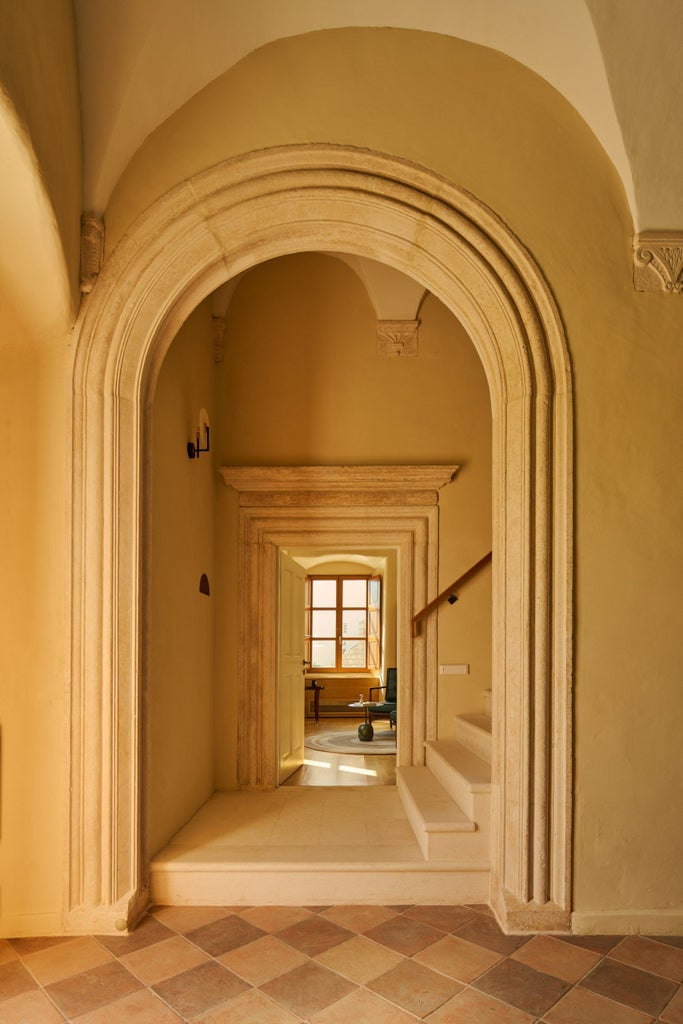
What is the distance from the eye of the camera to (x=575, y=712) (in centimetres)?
387

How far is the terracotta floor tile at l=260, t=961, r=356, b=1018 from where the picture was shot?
3.19 meters

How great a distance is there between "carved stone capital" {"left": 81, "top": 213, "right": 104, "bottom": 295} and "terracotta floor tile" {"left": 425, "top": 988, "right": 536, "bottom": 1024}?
12.0ft

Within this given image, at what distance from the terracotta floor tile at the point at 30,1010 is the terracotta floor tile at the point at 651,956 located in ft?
8.01

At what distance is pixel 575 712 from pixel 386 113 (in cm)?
322

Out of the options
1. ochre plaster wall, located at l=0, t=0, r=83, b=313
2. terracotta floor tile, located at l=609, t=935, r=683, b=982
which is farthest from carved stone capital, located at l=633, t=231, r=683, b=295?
terracotta floor tile, located at l=609, t=935, r=683, b=982

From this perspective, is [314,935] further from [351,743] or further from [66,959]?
[351,743]

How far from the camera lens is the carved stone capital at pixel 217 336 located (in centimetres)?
631

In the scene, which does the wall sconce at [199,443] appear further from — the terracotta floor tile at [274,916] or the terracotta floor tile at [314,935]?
the terracotta floor tile at [314,935]

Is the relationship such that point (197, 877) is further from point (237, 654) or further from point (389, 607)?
point (389, 607)

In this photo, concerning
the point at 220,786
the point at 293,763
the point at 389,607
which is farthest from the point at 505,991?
the point at 389,607

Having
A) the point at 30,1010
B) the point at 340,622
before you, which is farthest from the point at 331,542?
the point at 340,622

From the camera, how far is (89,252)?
3.96m

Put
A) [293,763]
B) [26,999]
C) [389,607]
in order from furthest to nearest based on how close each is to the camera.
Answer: [389,607] → [293,763] → [26,999]

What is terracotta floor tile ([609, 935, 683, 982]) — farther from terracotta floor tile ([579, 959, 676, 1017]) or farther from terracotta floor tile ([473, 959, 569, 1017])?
terracotta floor tile ([473, 959, 569, 1017])
